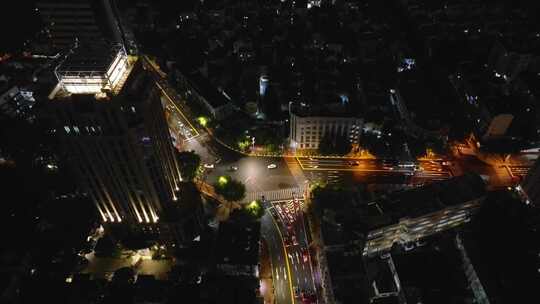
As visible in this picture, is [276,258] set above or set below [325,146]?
below

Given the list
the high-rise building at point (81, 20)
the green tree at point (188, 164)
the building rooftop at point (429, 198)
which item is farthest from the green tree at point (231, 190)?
the high-rise building at point (81, 20)

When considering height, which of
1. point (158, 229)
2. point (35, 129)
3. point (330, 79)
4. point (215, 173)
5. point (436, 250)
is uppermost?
point (330, 79)

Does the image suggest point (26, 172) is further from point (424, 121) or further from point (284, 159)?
point (424, 121)

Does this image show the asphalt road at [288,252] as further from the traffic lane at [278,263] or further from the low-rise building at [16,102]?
the low-rise building at [16,102]

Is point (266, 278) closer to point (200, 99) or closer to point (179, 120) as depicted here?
point (179, 120)

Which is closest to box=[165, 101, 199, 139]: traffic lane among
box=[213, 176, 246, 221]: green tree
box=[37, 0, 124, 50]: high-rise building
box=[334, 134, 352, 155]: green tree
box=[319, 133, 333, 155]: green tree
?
box=[37, 0, 124, 50]: high-rise building

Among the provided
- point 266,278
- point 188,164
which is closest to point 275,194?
point 266,278

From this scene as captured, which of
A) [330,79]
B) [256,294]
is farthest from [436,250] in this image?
[330,79]
